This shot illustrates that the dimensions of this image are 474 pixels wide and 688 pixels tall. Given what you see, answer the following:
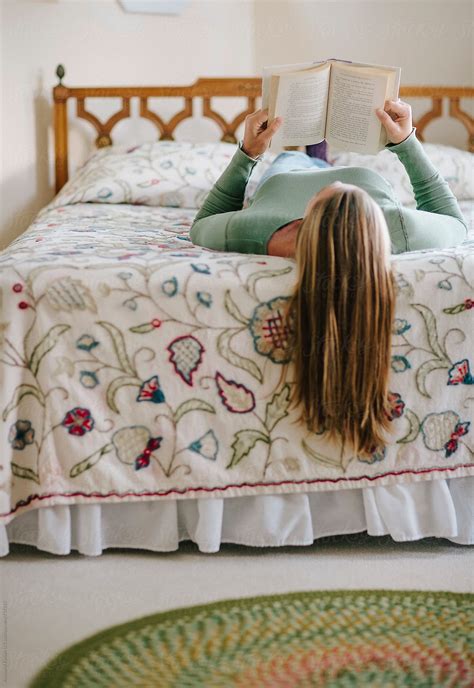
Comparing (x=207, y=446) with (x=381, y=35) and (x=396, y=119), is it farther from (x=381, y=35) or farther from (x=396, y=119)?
(x=381, y=35)

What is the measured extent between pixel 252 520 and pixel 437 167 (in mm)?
1742

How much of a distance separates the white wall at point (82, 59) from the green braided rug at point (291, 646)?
185 cm

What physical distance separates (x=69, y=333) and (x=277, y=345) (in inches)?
13.0

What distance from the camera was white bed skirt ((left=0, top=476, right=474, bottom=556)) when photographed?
55.9 inches

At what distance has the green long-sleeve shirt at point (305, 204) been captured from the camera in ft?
5.23

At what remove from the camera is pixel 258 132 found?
1.76 meters

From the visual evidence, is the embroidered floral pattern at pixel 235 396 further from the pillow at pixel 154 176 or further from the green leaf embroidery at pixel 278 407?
the pillow at pixel 154 176

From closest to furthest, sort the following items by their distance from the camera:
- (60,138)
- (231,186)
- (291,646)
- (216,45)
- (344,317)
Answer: (291,646)
(344,317)
(231,186)
(60,138)
(216,45)

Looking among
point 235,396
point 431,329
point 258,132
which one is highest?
point 258,132

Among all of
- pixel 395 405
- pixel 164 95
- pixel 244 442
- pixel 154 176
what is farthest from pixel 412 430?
pixel 164 95

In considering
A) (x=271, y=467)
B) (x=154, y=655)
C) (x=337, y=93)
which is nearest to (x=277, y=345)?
(x=271, y=467)

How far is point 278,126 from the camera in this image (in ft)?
5.69

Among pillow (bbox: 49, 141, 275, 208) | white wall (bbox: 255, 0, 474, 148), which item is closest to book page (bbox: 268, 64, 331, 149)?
pillow (bbox: 49, 141, 275, 208)

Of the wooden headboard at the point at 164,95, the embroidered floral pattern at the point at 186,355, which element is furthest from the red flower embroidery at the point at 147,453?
the wooden headboard at the point at 164,95
